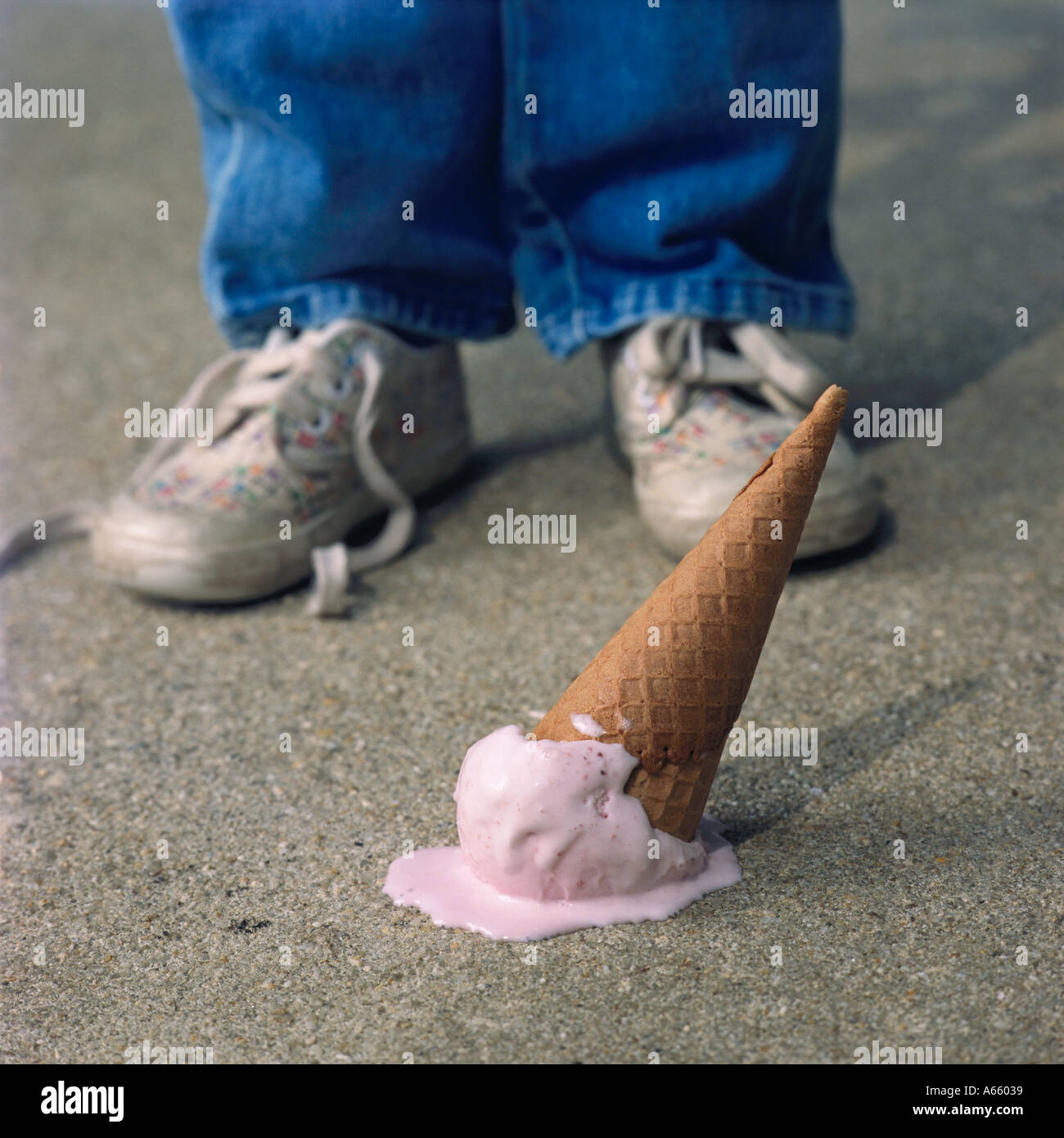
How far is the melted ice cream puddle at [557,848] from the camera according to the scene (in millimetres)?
1164

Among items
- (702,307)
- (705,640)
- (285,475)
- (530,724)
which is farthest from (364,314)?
(705,640)

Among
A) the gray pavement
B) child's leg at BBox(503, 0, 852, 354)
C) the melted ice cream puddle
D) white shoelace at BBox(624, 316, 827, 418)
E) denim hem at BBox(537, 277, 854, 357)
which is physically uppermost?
child's leg at BBox(503, 0, 852, 354)

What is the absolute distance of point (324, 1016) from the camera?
1.12m

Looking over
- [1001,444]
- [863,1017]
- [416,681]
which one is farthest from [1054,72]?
[863,1017]

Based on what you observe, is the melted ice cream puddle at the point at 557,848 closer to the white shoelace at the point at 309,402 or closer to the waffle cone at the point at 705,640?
the waffle cone at the point at 705,640

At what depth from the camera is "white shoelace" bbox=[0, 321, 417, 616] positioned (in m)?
1.94

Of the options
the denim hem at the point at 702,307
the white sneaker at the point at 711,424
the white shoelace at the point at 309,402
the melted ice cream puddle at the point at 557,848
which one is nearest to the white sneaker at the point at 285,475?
the white shoelace at the point at 309,402

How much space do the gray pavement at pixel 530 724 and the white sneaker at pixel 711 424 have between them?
95 millimetres

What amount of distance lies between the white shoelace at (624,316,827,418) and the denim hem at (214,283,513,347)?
1.01ft

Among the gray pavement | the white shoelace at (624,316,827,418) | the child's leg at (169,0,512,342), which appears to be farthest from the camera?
the white shoelace at (624,316,827,418)

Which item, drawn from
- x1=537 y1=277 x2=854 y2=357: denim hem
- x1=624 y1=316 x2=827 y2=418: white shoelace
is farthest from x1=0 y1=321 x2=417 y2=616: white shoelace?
x1=624 y1=316 x2=827 y2=418: white shoelace

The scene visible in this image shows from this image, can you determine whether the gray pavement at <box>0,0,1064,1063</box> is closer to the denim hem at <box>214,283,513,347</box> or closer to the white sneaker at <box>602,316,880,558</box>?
the white sneaker at <box>602,316,880,558</box>

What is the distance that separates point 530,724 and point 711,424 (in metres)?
0.63
